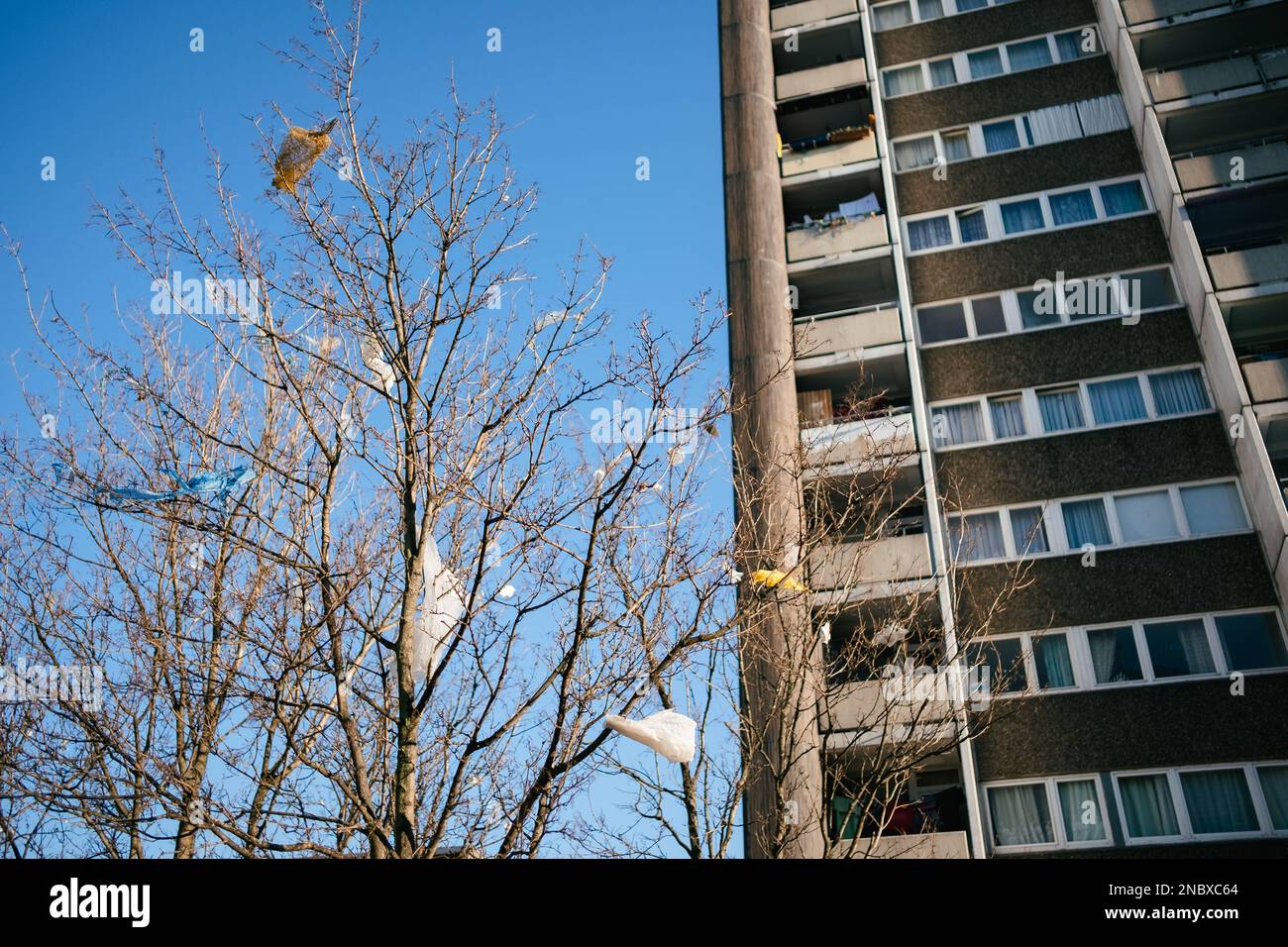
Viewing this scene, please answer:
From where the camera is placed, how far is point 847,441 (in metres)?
19.1

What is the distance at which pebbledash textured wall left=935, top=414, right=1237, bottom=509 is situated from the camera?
17.8 m

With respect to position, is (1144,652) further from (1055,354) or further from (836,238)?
(836,238)

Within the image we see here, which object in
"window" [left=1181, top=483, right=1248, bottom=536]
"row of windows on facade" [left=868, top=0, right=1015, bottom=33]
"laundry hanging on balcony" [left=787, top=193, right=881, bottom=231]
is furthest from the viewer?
"row of windows on facade" [left=868, top=0, right=1015, bottom=33]

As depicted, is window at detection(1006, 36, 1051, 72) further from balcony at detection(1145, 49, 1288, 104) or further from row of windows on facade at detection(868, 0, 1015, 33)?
balcony at detection(1145, 49, 1288, 104)

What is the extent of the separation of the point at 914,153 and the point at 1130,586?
38.4 ft

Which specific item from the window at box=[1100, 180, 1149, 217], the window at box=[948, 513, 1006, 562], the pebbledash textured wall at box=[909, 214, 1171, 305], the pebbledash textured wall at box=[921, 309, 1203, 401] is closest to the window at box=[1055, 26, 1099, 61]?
the window at box=[1100, 180, 1149, 217]

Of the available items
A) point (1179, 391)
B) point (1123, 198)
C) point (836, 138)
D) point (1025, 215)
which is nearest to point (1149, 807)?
point (1179, 391)

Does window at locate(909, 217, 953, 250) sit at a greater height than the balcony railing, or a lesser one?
greater

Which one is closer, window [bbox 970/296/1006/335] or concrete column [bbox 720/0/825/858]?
concrete column [bbox 720/0/825/858]

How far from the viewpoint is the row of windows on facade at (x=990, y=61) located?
23609mm

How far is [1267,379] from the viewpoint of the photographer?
16938mm

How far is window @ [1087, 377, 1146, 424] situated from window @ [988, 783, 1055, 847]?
716cm
